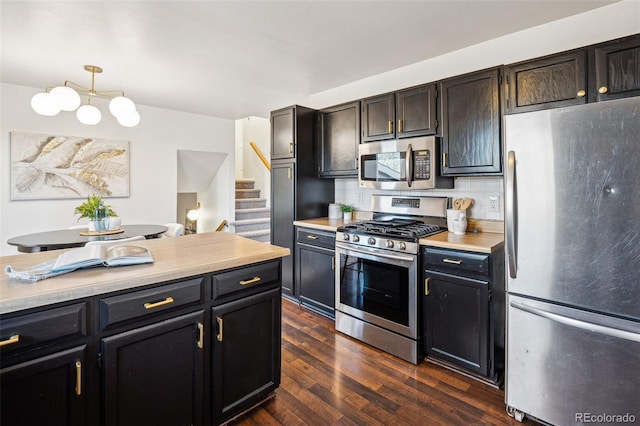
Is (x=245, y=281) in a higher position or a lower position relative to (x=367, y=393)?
higher

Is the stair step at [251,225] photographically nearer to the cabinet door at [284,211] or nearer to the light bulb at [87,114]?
the cabinet door at [284,211]

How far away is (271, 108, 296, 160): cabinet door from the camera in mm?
3451

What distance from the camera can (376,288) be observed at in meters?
2.60

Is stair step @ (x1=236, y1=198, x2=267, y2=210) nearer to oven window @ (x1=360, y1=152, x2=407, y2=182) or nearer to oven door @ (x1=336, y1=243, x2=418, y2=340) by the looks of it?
oven window @ (x1=360, y1=152, x2=407, y2=182)

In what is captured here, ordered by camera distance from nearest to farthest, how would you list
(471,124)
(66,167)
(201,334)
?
(201,334)
(471,124)
(66,167)

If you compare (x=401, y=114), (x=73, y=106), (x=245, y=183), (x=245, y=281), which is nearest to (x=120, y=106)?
(x=73, y=106)

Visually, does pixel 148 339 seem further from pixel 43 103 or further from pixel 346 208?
pixel 346 208

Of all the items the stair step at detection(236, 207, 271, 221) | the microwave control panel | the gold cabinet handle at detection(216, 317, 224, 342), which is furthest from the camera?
the stair step at detection(236, 207, 271, 221)

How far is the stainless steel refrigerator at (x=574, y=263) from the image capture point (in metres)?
1.42

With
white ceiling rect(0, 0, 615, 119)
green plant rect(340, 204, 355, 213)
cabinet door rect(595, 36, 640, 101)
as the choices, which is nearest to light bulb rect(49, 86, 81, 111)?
white ceiling rect(0, 0, 615, 119)

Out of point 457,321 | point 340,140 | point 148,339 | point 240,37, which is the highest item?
point 240,37

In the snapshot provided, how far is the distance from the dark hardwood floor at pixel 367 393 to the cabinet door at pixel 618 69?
1.94 m

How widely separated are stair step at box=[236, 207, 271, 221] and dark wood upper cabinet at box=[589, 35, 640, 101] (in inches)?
191

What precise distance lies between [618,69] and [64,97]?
12.0ft
